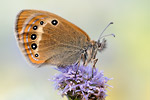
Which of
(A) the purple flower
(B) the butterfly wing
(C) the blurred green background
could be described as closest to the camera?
(A) the purple flower

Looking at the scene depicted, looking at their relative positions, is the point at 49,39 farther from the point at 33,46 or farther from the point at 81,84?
the point at 81,84

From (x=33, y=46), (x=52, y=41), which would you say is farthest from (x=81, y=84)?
(x=33, y=46)

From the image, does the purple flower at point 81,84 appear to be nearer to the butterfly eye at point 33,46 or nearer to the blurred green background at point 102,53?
the butterfly eye at point 33,46

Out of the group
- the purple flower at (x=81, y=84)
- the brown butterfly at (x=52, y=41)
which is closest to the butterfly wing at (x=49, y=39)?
the brown butterfly at (x=52, y=41)

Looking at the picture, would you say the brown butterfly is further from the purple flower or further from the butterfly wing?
the purple flower

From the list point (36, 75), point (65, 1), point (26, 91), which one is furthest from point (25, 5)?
point (26, 91)

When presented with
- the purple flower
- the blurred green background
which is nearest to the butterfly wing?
the purple flower

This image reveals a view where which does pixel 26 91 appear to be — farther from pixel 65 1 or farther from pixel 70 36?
pixel 65 1
